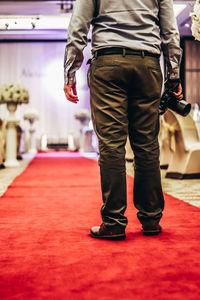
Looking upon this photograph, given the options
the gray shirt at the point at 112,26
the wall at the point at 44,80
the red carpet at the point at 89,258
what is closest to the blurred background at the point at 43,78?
the wall at the point at 44,80

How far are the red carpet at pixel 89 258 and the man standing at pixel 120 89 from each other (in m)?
0.14

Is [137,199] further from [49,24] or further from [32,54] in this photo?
[32,54]

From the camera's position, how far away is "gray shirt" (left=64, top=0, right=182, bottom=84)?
1.48 metres

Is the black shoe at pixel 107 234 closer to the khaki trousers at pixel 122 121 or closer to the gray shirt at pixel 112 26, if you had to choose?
the khaki trousers at pixel 122 121

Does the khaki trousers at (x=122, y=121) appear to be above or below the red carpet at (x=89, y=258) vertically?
above

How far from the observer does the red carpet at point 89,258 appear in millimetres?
965

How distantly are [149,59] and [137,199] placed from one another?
0.58 meters

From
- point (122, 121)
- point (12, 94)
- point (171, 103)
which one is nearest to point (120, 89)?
point (122, 121)

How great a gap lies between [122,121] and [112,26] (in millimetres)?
382

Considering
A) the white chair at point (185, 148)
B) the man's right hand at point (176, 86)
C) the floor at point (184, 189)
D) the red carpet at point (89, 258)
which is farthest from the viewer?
the white chair at point (185, 148)

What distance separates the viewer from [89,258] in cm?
125

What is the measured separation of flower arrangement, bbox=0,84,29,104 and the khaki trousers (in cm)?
398

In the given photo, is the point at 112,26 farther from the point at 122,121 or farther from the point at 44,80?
the point at 44,80

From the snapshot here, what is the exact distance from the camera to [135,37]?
4.89ft
